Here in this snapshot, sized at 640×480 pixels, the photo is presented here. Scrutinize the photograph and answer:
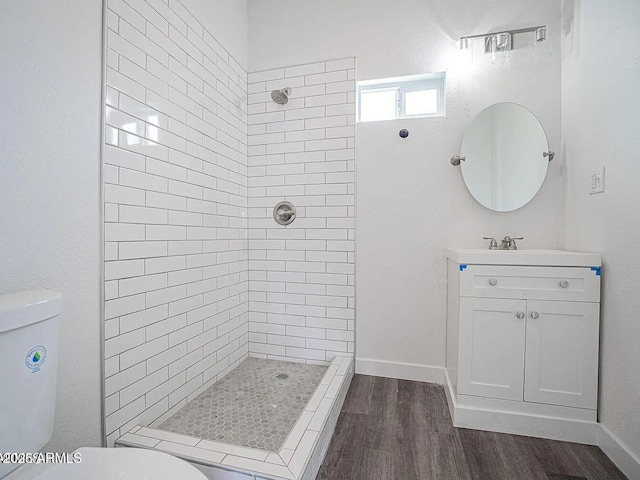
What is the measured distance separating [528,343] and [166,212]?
6.47 feet

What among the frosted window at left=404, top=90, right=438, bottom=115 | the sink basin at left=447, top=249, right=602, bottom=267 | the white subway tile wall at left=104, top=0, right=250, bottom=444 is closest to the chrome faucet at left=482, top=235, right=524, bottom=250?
the sink basin at left=447, top=249, right=602, bottom=267

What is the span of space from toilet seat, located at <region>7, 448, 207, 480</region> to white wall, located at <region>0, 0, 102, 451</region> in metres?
0.34

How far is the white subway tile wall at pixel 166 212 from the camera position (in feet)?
4.08

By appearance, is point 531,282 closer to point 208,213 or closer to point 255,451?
point 255,451

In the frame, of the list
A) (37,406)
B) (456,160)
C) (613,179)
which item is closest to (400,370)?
(456,160)

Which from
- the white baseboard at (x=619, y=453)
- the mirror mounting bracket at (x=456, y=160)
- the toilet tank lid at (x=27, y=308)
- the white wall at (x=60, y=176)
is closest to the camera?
the toilet tank lid at (x=27, y=308)

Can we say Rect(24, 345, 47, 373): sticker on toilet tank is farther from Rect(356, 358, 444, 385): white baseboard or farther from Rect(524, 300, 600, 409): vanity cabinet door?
Rect(524, 300, 600, 409): vanity cabinet door

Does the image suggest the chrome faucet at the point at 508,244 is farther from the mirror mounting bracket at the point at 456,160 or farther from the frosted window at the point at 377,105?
the frosted window at the point at 377,105

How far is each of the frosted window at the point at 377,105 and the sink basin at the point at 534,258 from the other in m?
1.17

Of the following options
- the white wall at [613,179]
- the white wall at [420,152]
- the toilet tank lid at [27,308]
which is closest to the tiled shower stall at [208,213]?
the white wall at [420,152]

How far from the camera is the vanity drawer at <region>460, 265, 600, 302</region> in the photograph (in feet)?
4.70

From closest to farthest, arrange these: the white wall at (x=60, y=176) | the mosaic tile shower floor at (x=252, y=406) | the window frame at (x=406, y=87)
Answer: the white wall at (x=60, y=176) < the mosaic tile shower floor at (x=252, y=406) < the window frame at (x=406, y=87)

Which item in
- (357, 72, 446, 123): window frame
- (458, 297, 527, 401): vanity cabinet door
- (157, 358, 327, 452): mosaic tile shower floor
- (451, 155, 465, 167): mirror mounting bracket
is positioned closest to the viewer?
(157, 358, 327, 452): mosaic tile shower floor

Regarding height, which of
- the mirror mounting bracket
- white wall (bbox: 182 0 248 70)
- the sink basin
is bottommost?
the sink basin
